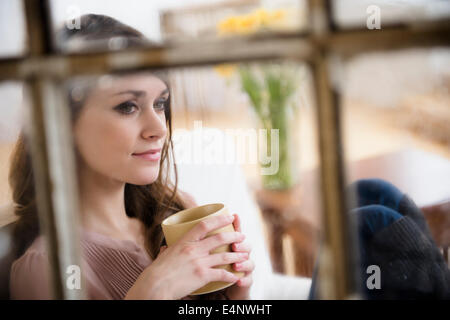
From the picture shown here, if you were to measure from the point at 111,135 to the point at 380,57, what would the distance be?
279mm

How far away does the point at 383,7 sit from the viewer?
34 centimetres

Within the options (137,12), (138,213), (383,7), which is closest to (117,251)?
(138,213)

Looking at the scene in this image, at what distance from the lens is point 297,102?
0.39 m

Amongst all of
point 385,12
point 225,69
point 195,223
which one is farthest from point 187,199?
point 385,12

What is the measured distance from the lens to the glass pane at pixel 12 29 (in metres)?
0.38

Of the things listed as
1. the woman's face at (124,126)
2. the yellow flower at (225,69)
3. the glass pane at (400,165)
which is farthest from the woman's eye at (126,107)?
the glass pane at (400,165)

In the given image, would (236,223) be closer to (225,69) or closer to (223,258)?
(223,258)

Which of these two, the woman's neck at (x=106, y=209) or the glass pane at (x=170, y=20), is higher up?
the glass pane at (x=170, y=20)

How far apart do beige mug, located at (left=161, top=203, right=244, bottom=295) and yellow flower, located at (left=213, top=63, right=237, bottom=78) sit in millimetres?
148

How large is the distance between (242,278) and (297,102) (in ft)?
0.68

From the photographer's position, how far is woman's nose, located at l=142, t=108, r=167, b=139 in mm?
414

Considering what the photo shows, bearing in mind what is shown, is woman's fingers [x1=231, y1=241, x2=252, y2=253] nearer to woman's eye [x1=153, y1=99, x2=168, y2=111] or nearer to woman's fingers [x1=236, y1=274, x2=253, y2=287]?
woman's fingers [x1=236, y1=274, x2=253, y2=287]

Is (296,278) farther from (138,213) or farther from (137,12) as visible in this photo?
(137,12)

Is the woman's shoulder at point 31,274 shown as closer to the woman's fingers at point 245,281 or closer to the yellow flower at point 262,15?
the woman's fingers at point 245,281
